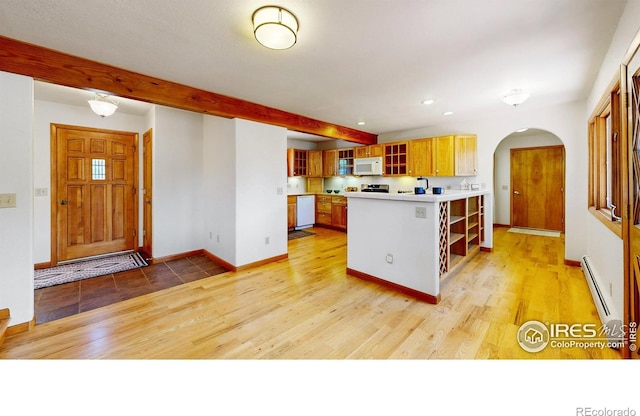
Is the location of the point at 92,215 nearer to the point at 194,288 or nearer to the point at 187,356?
the point at 194,288

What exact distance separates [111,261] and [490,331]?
5.06m

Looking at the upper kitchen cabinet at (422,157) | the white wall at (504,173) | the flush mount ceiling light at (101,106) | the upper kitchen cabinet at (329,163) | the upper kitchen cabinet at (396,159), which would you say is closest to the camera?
the flush mount ceiling light at (101,106)

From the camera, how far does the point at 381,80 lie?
111 inches

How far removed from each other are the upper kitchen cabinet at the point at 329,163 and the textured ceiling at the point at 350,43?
11.9 ft

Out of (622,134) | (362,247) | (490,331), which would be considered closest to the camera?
(622,134)

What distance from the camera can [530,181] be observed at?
6379mm

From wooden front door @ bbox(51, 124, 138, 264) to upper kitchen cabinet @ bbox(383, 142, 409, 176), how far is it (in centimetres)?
487

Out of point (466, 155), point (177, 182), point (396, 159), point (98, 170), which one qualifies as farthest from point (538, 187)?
point (98, 170)

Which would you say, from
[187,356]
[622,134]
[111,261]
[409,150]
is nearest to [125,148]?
[111,261]

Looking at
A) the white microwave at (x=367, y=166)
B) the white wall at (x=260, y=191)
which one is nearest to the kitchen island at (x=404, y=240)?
the white wall at (x=260, y=191)

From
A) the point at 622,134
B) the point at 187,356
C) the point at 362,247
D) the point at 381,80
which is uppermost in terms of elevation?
the point at 381,80

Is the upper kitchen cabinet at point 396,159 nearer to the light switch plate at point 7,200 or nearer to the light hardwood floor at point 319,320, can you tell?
the light hardwood floor at point 319,320

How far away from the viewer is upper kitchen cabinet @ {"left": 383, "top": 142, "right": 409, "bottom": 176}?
17.7 ft

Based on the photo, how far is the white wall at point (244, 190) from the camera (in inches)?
144
